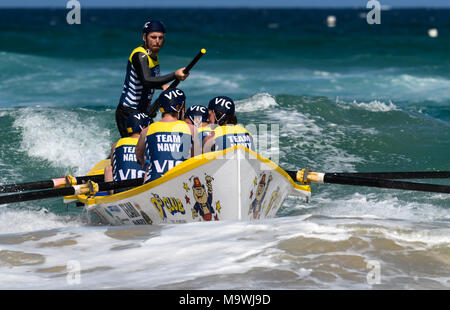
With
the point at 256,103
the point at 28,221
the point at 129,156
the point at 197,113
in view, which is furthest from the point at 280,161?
the point at 256,103

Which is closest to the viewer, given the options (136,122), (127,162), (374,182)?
(374,182)

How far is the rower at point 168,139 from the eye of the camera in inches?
287

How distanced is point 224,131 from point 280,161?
5.11 m

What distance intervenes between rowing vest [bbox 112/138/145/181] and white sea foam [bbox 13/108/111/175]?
13.8 feet

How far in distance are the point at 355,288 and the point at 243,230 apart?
1.75 m

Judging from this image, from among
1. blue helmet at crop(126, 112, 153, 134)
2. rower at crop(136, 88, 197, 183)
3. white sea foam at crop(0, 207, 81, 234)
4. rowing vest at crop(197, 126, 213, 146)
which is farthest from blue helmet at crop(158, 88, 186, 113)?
white sea foam at crop(0, 207, 81, 234)

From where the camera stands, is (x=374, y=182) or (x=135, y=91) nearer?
(x=374, y=182)

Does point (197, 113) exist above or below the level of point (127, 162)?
above

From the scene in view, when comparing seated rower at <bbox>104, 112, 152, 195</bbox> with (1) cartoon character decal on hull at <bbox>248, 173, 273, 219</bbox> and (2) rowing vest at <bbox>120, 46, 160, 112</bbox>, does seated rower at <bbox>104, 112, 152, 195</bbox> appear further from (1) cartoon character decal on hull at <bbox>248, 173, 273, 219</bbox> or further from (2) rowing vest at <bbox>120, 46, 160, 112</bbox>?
(1) cartoon character decal on hull at <bbox>248, 173, 273, 219</bbox>

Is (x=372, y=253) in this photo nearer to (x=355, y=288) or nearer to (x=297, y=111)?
(x=355, y=288)

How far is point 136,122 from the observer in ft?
27.3

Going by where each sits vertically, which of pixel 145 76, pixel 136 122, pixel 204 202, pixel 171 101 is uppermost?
pixel 145 76

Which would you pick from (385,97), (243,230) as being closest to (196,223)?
(243,230)

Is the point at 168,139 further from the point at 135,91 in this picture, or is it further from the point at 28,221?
the point at 28,221
